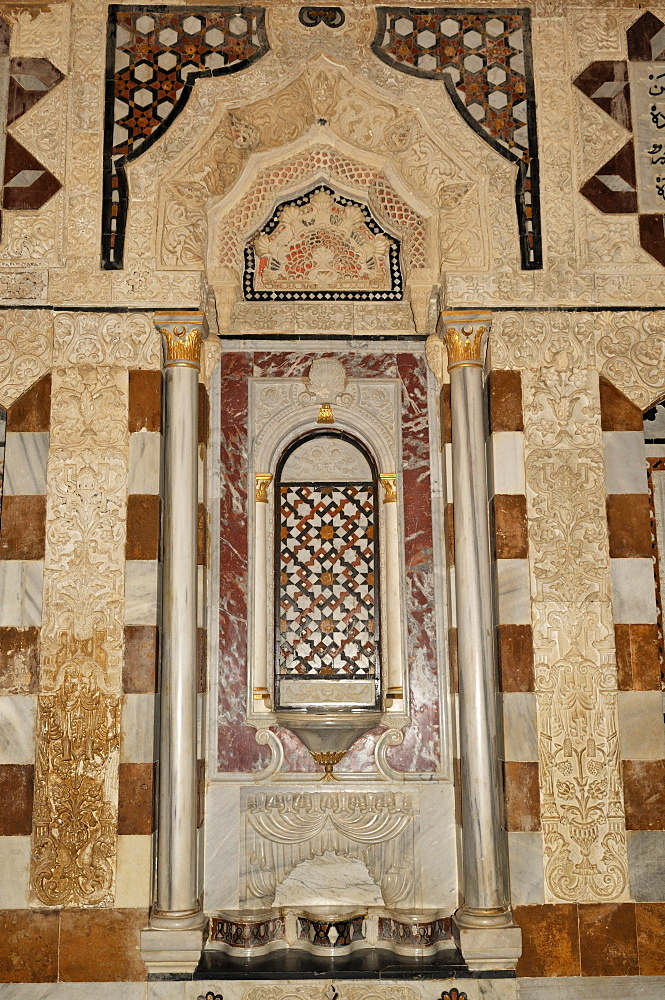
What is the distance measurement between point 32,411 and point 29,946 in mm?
2683

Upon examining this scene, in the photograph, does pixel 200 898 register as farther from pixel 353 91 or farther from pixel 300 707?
pixel 353 91

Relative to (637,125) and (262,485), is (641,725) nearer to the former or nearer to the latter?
(262,485)

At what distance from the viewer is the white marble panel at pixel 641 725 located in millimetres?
4914

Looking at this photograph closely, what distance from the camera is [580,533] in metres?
5.14

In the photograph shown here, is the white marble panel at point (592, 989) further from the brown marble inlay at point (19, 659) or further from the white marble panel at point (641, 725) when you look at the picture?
Result: the brown marble inlay at point (19, 659)

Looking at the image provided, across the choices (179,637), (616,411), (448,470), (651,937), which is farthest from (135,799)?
(616,411)

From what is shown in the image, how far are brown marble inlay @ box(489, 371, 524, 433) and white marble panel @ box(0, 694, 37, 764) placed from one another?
9.29 ft

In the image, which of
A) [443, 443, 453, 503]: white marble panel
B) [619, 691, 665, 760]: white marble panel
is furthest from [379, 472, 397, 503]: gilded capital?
[619, 691, 665, 760]: white marble panel

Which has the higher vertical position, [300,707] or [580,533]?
[580,533]

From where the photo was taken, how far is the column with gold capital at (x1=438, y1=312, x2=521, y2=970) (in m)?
4.72

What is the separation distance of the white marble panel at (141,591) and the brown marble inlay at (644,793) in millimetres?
2549

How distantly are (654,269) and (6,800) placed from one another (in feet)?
14.5

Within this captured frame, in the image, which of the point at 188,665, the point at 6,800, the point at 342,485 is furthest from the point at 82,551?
the point at 342,485

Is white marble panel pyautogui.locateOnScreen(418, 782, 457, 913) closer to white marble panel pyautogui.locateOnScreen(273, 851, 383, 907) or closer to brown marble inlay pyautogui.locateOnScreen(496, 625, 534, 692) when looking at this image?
white marble panel pyautogui.locateOnScreen(273, 851, 383, 907)
